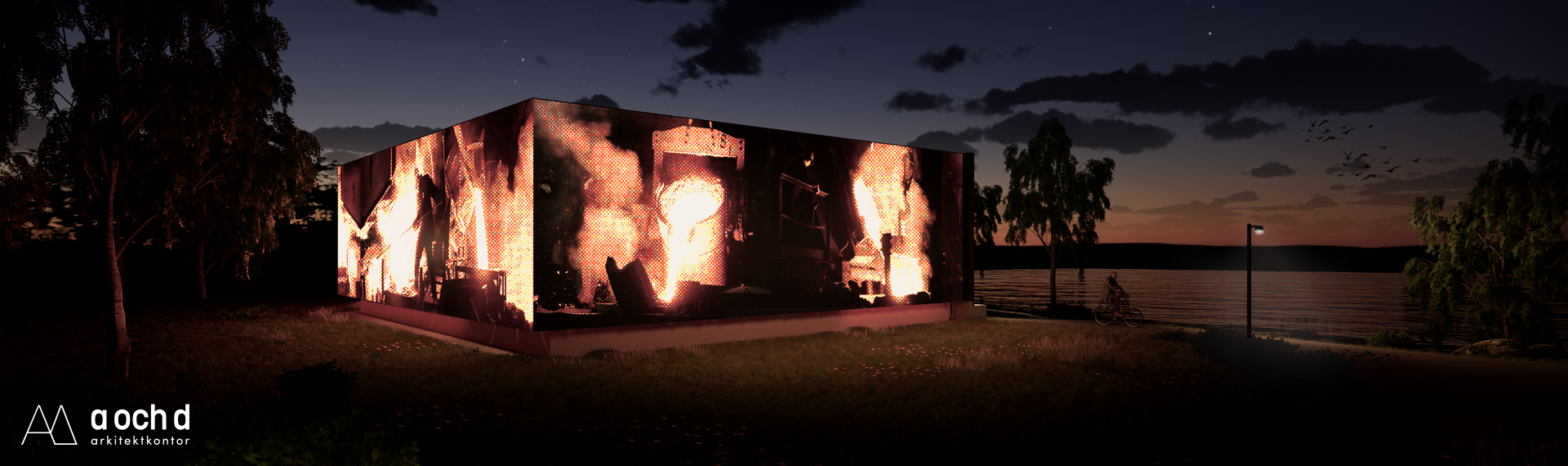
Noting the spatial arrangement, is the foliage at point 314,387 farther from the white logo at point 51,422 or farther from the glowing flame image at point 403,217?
the glowing flame image at point 403,217

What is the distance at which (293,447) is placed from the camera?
386 cm

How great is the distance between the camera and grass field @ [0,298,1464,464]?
7.53 meters

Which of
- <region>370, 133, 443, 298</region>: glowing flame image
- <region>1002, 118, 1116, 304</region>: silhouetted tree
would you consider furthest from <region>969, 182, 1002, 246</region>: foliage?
<region>370, 133, 443, 298</region>: glowing flame image

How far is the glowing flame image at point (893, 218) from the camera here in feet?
67.9

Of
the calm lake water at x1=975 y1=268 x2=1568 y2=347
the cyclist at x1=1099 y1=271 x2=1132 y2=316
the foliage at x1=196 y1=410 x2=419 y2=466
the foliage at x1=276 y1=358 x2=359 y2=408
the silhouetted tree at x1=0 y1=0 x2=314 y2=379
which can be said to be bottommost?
the calm lake water at x1=975 y1=268 x2=1568 y2=347

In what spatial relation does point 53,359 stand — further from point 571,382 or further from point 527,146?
point 571,382

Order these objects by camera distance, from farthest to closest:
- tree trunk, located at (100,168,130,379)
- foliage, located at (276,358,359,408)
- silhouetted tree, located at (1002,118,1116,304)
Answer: silhouetted tree, located at (1002,118,1116,304) → tree trunk, located at (100,168,130,379) → foliage, located at (276,358,359,408)

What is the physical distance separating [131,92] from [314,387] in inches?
236

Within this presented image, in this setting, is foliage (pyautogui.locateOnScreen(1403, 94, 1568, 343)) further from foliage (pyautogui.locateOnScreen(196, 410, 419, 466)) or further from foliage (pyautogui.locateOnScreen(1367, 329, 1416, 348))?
foliage (pyautogui.locateOnScreen(196, 410, 419, 466))

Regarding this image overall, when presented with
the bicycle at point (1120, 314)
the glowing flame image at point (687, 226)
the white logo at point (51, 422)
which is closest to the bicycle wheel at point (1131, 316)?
the bicycle at point (1120, 314)

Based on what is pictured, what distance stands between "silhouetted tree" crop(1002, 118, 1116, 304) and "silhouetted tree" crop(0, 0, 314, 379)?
31.0 meters

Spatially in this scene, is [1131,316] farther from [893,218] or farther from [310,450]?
[310,450]

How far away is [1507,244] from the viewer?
63.3ft

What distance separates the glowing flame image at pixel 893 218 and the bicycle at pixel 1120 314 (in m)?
6.00
